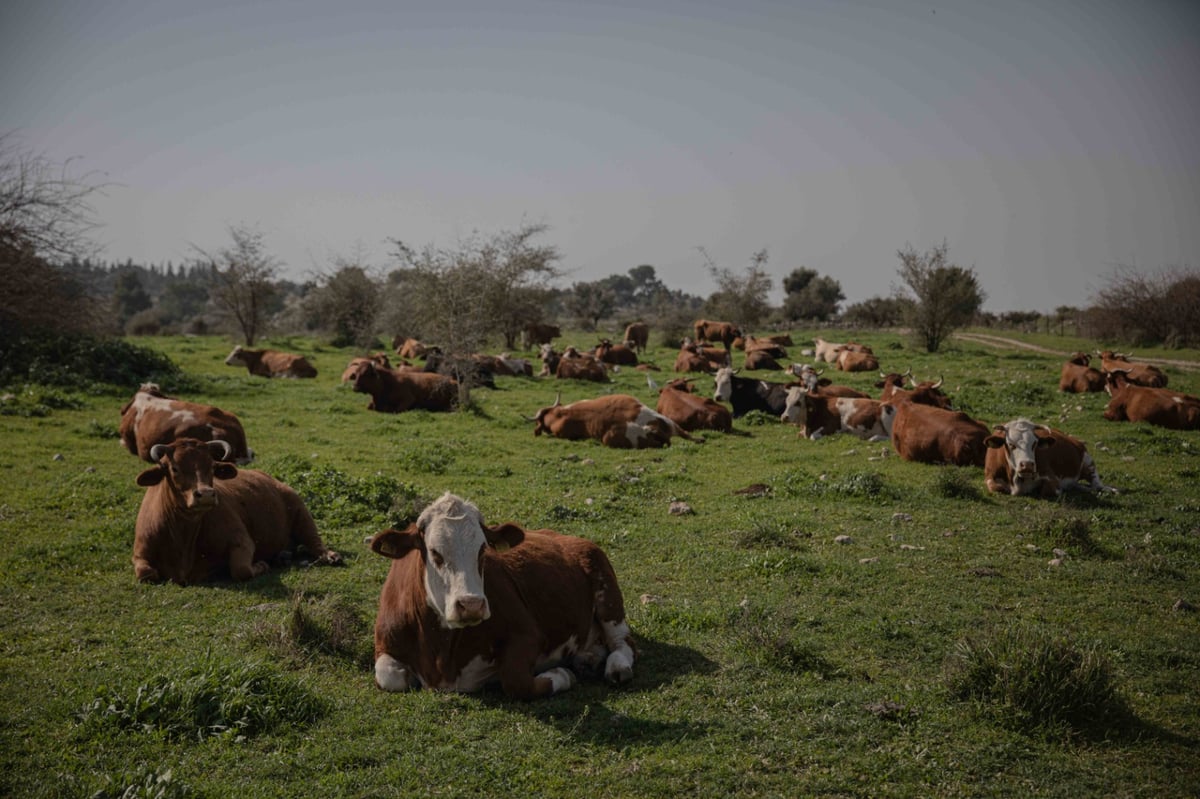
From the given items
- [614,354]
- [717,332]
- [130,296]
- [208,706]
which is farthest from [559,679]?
[130,296]

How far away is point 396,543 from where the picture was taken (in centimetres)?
601

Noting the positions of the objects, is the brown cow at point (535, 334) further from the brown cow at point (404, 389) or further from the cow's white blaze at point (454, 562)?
the cow's white blaze at point (454, 562)

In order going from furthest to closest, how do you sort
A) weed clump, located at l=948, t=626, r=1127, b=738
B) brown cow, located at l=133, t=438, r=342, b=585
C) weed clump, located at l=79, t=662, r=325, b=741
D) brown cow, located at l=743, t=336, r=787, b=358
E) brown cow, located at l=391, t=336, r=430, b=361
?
brown cow, located at l=391, t=336, r=430, b=361 < brown cow, located at l=743, t=336, r=787, b=358 < brown cow, located at l=133, t=438, r=342, b=585 < weed clump, located at l=948, t=626, r=1127, b=738 < weed clump, located at l=79, t=662, r=325, b=741

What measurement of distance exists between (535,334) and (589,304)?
26.7 m

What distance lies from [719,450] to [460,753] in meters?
12.1

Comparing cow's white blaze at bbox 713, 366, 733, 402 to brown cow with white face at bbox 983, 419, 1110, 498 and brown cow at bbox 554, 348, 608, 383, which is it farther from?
brown cow with white face at bbox 983, 419, 1110, 498

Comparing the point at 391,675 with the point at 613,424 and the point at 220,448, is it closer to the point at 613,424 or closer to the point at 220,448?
the point at 220,448

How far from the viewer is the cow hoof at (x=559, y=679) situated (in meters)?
6.00

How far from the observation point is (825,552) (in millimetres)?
9531

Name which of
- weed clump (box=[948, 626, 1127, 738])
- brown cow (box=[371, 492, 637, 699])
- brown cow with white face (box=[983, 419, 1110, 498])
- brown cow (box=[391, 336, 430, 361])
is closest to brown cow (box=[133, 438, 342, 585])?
brown cow (box=[371, 492, 637, 699])

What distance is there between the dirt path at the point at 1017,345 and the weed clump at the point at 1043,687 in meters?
29.9

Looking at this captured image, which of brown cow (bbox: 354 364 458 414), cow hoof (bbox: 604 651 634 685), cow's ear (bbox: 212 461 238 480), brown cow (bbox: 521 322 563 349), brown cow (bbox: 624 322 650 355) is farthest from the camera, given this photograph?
brown cow (bbox: 521 322 563 349)

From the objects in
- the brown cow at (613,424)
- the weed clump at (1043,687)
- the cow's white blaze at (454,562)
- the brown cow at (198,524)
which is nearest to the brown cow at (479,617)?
the cow's white blaze at (454,562)

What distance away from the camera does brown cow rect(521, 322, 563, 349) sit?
4047 cm
